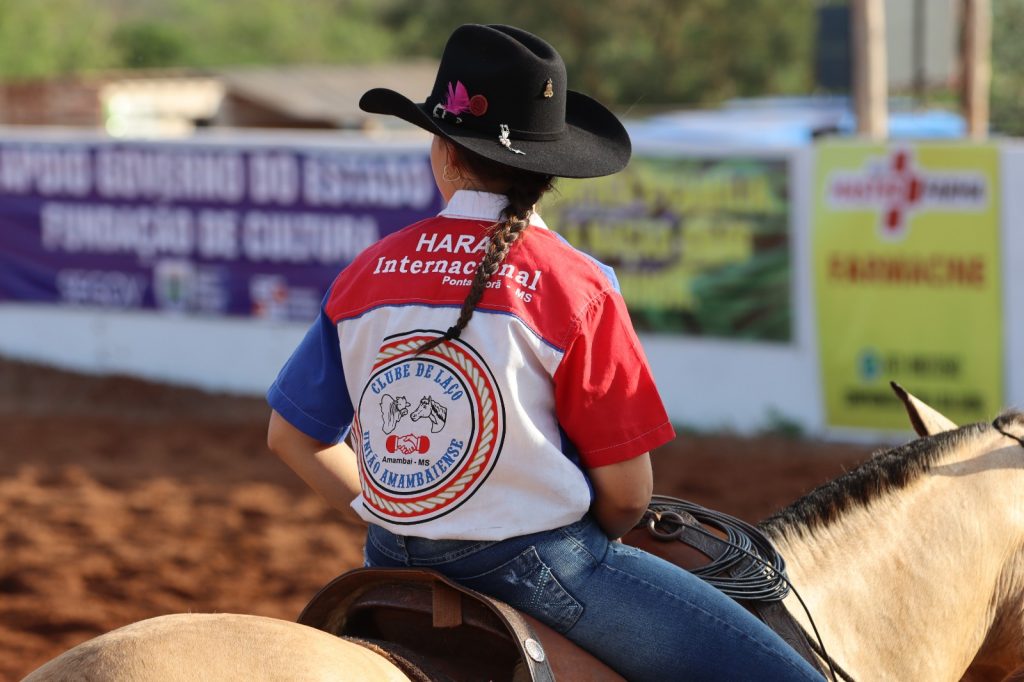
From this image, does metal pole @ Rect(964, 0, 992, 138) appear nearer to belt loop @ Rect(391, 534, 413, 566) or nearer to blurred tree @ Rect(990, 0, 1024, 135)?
blurred tree @ Rect(990, 0, 1024, 135)

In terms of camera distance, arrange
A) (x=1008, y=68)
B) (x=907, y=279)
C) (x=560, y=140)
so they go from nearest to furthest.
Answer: (x=560, y=140) → (x=907, y=279) → (x=1008, y=68)

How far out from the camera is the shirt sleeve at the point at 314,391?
257 centimetres

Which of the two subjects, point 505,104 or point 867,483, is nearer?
point 505,104

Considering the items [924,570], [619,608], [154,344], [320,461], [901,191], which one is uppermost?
[320,461]

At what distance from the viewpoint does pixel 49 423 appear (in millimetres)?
10234

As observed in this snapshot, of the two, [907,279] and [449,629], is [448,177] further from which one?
[907,279]

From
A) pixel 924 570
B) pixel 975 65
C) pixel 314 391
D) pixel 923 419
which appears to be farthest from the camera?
pixel 975 65

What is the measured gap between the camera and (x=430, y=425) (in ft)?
7.50

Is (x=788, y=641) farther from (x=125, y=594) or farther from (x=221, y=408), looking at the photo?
(x=221, y=408)

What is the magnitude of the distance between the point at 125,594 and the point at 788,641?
4298 millimetres

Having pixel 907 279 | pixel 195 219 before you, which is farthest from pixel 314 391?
pixel 195 219

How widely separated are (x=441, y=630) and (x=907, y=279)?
7.41 metres

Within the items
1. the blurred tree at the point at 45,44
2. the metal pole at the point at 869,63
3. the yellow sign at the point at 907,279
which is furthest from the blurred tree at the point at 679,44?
the yellow sign at the point at 907,279

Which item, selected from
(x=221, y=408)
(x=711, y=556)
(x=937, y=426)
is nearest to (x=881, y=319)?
(x=221, y=408)
